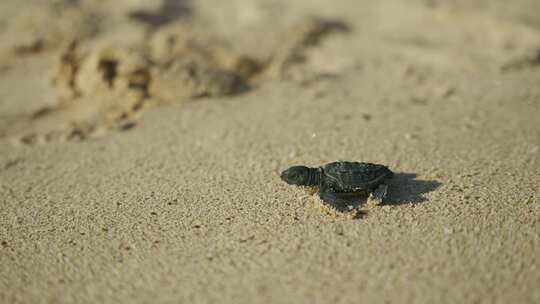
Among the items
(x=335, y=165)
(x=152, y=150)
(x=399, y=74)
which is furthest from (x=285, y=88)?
(x=335, y=165)

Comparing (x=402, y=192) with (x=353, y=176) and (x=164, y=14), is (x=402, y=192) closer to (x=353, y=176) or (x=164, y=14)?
(x=353, y=176)

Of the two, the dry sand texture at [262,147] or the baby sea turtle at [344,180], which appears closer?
the dry sand texture at [262,147]

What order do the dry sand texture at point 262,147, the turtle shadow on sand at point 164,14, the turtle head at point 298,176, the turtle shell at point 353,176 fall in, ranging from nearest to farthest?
1. the dry sand texture at point 262,147
2. the turtle shell at point 353,176
3. the turtle head at point 298,176
4. the turtle shadow on sand at point 164,14

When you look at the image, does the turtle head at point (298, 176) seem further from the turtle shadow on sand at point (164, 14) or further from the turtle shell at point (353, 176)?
the turtle shadow on sand at point (164, 14)

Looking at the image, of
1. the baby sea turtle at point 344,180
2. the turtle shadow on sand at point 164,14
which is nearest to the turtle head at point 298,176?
the baby sea turtle at point 344,180

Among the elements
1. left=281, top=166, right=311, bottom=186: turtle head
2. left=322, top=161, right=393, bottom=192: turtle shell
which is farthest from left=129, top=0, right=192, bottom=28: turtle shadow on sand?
left=322, top=161, right=393, bottom=192: turtle shell

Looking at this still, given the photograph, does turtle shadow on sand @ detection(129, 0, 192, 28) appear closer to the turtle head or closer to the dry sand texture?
the dry sand texture

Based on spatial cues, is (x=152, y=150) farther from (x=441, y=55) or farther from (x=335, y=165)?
(x=441, y=55)

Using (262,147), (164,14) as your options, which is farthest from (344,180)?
(164,14)
